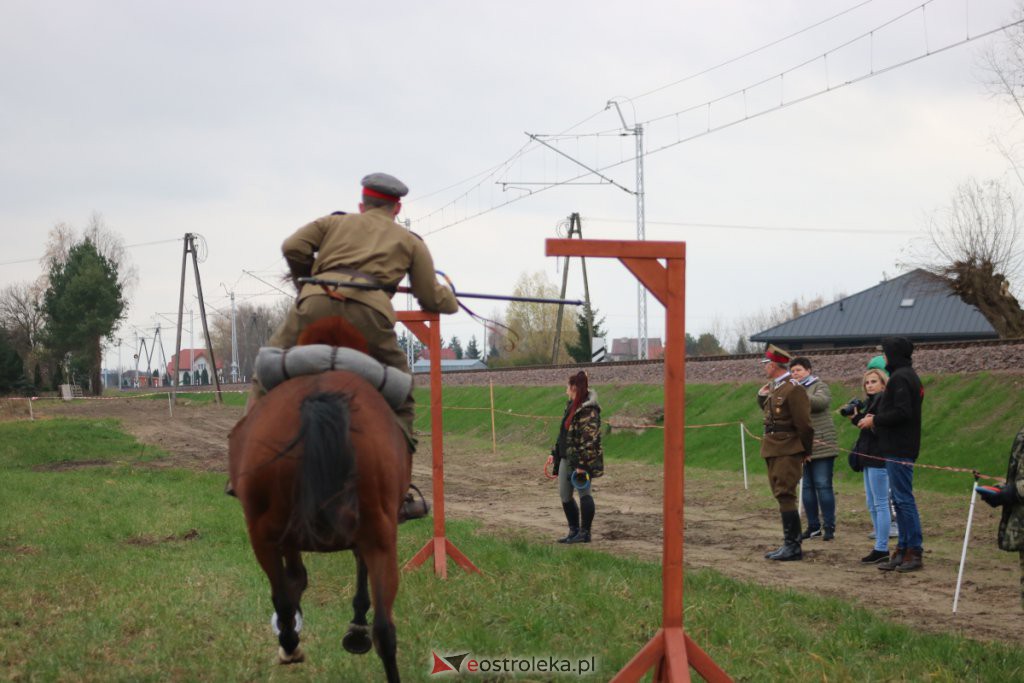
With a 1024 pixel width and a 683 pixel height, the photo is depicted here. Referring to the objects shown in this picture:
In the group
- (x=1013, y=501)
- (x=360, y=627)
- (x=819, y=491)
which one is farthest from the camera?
(x=819, y=491)

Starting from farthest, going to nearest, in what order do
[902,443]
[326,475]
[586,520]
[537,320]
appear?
[537,320] < [586,520] < [902,443] < [326,475]

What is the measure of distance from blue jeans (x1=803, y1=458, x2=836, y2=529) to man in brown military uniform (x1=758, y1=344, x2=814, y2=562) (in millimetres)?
942

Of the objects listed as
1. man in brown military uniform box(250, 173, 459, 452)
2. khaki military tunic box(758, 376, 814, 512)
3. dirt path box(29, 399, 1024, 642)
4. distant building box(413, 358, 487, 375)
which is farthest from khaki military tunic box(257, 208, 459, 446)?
distant building box(413, 358, 487, 375)

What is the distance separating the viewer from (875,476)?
421 inches

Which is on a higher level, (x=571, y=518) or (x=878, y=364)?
(x=878, y=364)

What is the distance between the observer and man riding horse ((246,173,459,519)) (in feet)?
17.1

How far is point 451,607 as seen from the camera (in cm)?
727

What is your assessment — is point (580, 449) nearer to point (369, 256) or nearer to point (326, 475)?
point (369, 256)

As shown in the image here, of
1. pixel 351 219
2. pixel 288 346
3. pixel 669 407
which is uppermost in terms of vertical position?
pixel 351 219

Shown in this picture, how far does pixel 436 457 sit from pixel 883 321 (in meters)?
60.3

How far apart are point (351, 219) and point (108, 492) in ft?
40.7

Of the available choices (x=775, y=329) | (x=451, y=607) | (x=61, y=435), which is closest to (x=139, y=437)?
(x=61, y=435)

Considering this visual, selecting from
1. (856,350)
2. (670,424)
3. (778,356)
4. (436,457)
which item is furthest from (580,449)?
(856,350)

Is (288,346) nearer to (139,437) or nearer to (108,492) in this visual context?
(108,492)
